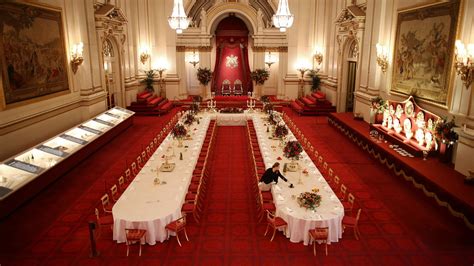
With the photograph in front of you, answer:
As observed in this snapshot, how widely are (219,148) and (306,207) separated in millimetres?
7012

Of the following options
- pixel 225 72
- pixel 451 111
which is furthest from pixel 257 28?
pixel 451 111

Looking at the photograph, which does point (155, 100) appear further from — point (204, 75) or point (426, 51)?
point (426, 51)

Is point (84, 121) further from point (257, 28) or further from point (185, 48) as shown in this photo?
point (257, 28)

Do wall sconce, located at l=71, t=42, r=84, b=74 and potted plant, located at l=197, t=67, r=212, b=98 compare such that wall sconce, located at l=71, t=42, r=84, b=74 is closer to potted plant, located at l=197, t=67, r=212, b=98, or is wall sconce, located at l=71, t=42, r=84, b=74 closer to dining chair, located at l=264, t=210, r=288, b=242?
dining chair, located at l=264, t=210, r=288, b=242

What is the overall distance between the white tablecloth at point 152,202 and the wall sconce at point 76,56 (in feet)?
19.8

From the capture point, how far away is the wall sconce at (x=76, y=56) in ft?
42.7

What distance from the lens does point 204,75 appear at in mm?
22781

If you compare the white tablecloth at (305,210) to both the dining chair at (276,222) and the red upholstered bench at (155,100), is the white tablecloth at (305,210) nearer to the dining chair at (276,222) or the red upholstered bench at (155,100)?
the dining chair at (276,222)

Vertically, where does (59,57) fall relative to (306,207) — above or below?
above

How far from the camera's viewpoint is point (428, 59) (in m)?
11.2

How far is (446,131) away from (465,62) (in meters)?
1.79

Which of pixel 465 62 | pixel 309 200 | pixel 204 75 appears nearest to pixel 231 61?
pixel 204 75

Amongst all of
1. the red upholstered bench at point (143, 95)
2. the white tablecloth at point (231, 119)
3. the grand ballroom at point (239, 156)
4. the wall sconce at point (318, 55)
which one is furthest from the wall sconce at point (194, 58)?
the wall sconce at point (318, 55)

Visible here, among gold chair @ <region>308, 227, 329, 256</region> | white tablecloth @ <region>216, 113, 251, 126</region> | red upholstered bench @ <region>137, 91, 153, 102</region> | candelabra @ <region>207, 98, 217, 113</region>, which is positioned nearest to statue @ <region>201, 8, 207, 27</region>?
candelabra @ <region>207, 98, 217, 113</region>
